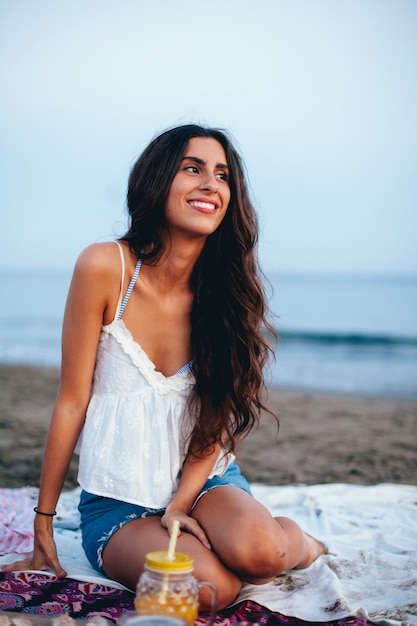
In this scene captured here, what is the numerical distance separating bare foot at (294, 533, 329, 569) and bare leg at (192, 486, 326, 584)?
0.24 metres

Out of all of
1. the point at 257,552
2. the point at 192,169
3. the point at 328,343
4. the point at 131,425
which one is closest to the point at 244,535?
the point at 257,552

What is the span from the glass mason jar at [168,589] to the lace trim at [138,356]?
1.12m

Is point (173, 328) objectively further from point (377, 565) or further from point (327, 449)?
point (327, 449)

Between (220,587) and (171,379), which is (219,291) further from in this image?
(220,587)

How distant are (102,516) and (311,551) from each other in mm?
925

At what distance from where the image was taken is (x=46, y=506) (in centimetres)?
266

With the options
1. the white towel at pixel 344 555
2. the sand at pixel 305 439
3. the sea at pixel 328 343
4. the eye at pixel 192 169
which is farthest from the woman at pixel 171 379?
the sand at pixel 305 439

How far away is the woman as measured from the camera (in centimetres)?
256

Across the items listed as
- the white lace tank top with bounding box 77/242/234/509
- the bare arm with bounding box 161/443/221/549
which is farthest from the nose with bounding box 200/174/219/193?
the bare arm with bounding box 161/443/221/549

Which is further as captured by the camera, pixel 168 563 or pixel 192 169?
pixel 192 169

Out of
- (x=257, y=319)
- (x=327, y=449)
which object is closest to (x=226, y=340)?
(x=257, y=319)

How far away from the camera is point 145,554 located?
244cm

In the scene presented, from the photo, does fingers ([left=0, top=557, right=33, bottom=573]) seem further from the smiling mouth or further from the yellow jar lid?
the smiling mouth

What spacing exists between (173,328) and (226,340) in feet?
0.75
